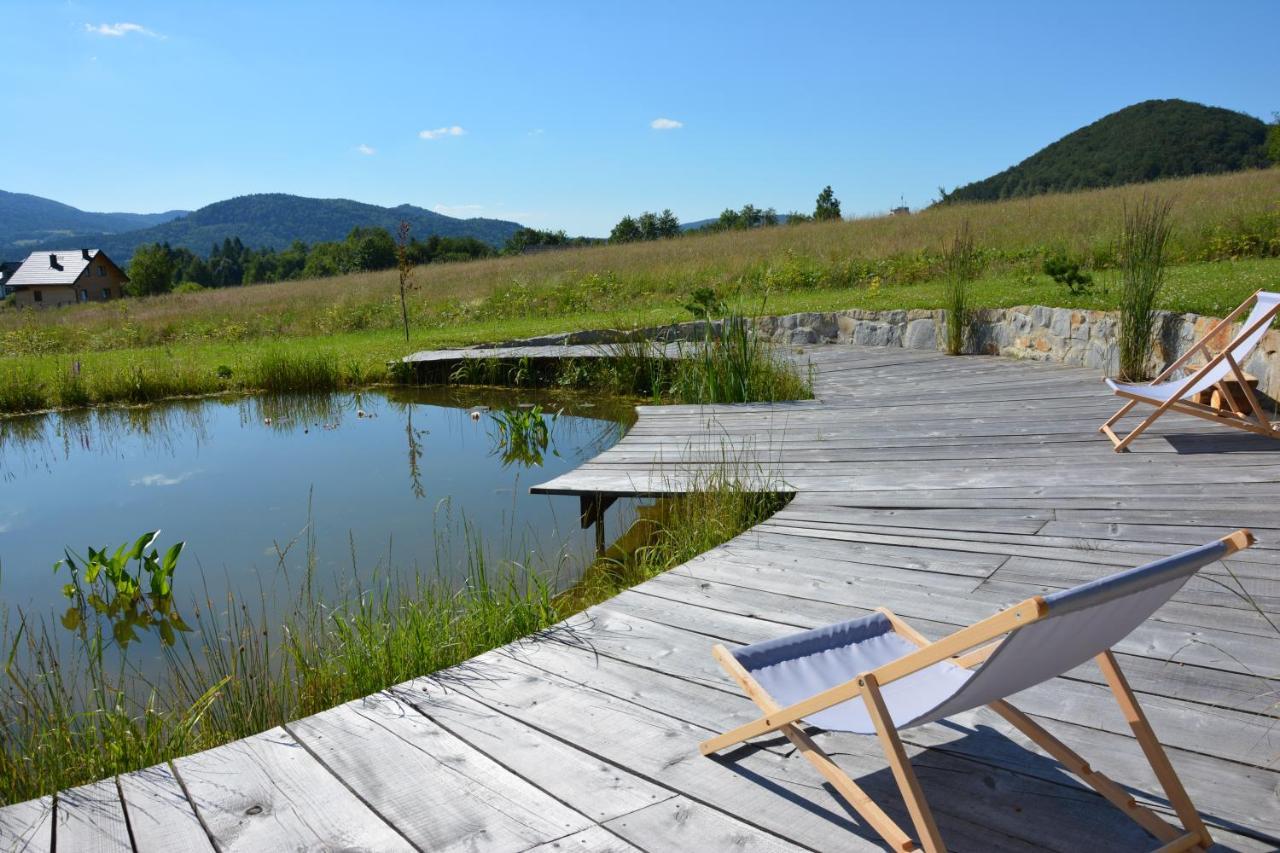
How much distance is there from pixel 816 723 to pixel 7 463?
791cm

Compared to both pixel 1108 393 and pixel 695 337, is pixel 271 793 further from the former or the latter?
pixel 695 337

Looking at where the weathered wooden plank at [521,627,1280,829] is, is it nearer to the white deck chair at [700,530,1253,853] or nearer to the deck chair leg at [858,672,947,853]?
the white deck chair at [700,530,1253,853]

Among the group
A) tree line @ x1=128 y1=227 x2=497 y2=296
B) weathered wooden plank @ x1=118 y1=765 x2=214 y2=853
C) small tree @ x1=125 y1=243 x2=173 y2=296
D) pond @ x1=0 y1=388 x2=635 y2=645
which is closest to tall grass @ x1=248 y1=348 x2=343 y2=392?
pond @ x1=0 y1=388 x2=635 y2=645

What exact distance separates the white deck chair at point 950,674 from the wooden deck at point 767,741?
0.37 ft

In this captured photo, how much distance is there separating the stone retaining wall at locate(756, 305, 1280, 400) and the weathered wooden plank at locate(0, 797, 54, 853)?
20.4 feet

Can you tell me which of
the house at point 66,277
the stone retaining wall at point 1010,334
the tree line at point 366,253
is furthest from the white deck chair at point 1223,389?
the house at point 66,277

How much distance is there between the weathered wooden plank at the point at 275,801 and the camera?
1824 millimetres

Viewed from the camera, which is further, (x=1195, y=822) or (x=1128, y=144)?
(x=1128, y=144)

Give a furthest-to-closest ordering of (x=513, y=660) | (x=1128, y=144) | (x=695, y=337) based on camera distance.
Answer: (x=1128, y=144) < (x=695, y=337) < (x=513, y=660)

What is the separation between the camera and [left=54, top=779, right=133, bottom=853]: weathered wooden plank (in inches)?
71.7

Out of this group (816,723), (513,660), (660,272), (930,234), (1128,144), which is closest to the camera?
(816,723)

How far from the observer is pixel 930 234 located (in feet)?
48.9

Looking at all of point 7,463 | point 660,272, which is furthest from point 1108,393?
point 660,272

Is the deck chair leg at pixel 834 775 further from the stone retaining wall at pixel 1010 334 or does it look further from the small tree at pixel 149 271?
the small tree at pixel 149 271
